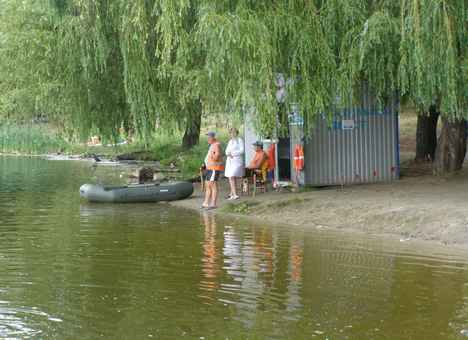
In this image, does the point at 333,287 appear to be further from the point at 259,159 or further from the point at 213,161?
the point at 259,159

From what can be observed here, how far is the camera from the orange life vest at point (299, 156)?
19.4 metres

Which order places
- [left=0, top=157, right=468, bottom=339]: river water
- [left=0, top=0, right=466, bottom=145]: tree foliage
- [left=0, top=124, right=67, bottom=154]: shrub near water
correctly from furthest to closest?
[left=0, top=124, right=67, bottom=154]: shrub near water
[left=0, top=0, right=466, bottom=145]: tree foliage
[left=0, top=157, right=468, bottom=339]: river water

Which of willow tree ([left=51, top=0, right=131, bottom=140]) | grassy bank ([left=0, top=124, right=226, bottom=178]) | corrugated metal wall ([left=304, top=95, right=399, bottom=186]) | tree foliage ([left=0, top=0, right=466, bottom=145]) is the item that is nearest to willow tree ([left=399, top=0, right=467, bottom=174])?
tree foliage ([left=0, top=0, right=466, bottom=145])

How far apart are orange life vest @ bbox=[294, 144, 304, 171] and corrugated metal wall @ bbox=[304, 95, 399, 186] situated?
0.89 feet

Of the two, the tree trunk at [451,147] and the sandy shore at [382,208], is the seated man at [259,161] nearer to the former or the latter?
the sandy shore at [382,208]

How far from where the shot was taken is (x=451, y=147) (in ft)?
66.9

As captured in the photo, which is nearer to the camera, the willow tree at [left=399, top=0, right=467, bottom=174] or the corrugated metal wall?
the willow tree at [left=399, top=0, right=467, bottom=174]

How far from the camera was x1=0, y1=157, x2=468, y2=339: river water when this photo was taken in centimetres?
848

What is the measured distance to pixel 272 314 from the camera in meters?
8.96

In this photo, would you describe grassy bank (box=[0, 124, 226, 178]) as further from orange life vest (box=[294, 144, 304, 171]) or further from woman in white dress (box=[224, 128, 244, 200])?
orange life vest (box=[294, 144, 304, 171])

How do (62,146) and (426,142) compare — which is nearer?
(426,142)

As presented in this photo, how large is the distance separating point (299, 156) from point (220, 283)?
30.1 feet

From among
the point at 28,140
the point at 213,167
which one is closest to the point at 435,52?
the point at 213,167

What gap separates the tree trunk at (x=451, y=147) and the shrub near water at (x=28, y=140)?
3415 centimetres
